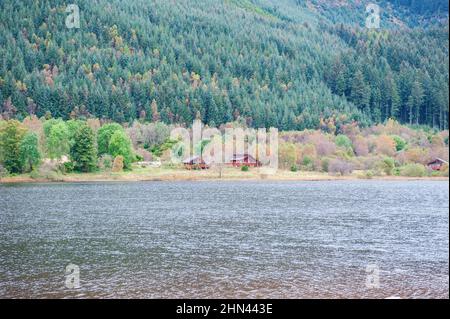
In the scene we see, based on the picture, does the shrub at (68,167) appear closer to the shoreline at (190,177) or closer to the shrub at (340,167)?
→ the shoreline at (190,177)

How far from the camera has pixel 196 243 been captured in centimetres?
4544

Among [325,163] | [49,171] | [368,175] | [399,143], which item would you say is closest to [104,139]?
[49,171]

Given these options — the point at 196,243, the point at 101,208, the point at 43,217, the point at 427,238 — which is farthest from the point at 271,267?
the point at 101,208

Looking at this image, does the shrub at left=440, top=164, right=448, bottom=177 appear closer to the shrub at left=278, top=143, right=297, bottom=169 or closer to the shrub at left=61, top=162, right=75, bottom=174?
the shrub at left=278, top=143, right=297, bottom=169

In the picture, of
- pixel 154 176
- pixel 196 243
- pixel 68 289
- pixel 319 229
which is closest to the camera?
pixel 68 289

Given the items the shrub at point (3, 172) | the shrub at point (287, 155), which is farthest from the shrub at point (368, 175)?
the shrub at point (3, 172)

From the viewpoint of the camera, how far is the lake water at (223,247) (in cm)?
3144

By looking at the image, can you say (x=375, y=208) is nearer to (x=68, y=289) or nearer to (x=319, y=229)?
(x=319, y=229)

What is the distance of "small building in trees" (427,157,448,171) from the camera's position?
139 meters

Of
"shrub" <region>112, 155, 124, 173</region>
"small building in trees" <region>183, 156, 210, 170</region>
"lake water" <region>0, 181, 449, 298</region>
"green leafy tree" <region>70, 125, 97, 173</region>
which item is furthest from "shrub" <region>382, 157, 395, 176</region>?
"green leafy tree" <region>70, 125, 97, 173</region>

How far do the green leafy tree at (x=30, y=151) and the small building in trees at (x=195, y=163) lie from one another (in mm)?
30955

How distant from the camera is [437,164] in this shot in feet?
461

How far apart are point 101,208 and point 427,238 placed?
37.0m

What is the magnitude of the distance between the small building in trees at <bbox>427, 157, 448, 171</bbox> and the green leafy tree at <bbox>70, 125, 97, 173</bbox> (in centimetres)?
7503
